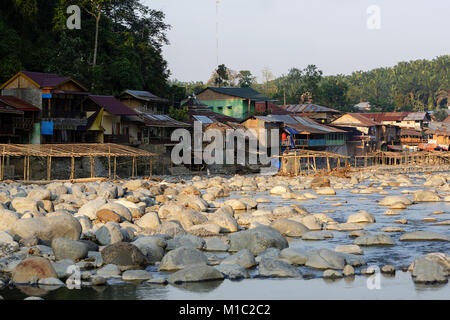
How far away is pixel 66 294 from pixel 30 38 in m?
36.4

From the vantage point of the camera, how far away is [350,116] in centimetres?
6456

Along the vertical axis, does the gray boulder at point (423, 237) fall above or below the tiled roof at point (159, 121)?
below

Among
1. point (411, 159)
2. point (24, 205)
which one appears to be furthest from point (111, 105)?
point (411, 159)

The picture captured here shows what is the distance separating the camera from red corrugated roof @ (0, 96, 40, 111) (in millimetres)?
33531

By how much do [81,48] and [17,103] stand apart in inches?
479

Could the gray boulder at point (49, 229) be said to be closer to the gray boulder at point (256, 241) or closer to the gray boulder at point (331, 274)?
the gray boulder at point (256, 241)

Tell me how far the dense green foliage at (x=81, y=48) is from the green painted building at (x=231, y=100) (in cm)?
593

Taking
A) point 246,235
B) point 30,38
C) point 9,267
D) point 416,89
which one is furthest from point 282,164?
point 416,89

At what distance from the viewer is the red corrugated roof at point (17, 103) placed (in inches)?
1320

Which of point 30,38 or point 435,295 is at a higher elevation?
point 30,38

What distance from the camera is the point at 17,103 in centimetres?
3428

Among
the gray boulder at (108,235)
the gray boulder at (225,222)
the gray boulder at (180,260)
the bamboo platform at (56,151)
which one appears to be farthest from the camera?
the bamboo platform at (56,151)

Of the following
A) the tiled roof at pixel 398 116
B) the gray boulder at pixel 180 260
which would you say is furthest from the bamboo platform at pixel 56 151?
the tiled roof at pixel 398 116

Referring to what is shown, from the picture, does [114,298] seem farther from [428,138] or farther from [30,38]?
[428,138]
